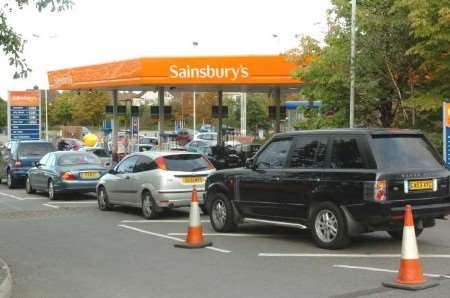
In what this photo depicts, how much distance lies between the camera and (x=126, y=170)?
1598 centimetres

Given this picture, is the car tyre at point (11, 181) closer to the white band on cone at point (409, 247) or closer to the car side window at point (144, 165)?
the car side window at point (144, 165)

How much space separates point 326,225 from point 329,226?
61mm

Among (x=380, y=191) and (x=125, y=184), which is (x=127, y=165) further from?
(x=380, y=191)

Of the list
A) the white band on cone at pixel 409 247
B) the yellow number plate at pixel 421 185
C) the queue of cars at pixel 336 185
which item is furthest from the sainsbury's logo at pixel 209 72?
the white band on cone at pixel 409 247

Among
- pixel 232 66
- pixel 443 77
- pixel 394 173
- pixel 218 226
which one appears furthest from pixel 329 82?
pixel 394 173

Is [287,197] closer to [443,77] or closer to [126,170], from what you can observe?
[126,170]

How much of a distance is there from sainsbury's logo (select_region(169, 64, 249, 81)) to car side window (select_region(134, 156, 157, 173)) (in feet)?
40.7

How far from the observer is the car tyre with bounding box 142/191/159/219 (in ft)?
48.3

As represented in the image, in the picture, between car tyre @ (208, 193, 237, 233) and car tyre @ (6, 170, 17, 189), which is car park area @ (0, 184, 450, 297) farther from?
car tyre @ (6, 170, 17, 189)

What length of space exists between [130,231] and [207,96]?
7438 cm

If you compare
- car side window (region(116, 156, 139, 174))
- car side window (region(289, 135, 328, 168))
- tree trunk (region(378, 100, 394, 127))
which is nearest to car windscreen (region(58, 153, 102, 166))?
car side window (region(116, 156, 139, 174))

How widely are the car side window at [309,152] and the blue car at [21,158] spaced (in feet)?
53.3

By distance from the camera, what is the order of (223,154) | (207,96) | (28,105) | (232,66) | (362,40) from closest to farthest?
(362,40)
(232,66)
(223,154)
(28,105)
(207,96)

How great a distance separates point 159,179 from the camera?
14555 mm
